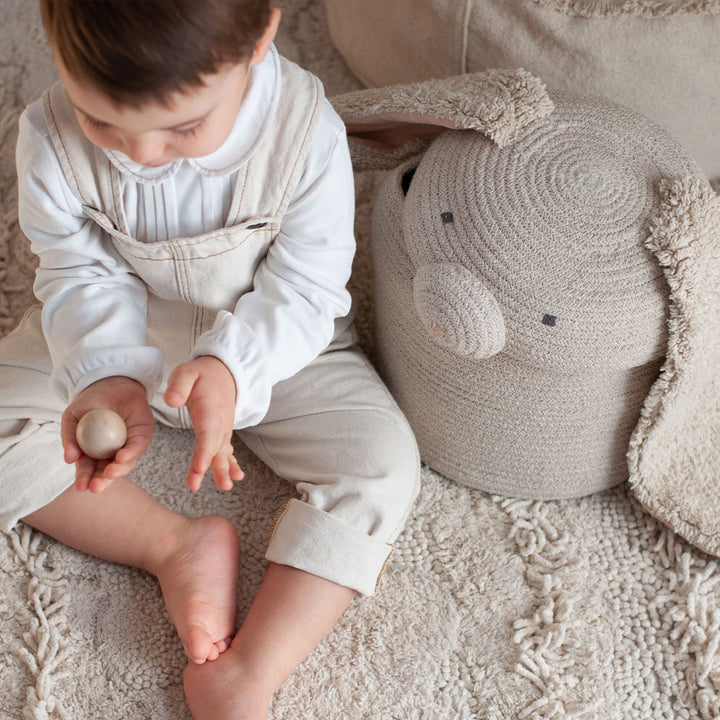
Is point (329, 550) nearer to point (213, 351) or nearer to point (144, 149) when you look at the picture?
point (213, 351)

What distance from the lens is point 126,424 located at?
0.72m

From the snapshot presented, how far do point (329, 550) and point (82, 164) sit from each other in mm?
410

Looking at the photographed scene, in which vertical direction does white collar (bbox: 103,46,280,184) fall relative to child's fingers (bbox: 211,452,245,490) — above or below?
above

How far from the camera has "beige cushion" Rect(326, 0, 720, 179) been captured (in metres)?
0.97

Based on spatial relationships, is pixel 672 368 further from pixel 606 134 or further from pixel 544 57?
pixel 544 57

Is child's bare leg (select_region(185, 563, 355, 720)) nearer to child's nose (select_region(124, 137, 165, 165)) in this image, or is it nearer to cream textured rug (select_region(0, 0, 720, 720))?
cream textured rug (select_region(0, 0, 720, 720))

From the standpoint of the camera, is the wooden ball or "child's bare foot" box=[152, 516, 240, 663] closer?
the wooden ball

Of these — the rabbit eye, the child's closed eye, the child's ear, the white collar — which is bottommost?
the rabbit eye

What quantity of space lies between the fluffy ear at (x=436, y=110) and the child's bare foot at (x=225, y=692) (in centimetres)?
55

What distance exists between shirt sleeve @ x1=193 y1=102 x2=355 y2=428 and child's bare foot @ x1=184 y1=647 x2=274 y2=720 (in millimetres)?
228

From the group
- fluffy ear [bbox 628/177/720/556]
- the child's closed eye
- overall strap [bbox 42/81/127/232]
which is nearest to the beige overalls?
overall strap [bbox 42/81/127/232]

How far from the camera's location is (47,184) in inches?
29.7

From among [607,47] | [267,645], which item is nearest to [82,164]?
[267,645]

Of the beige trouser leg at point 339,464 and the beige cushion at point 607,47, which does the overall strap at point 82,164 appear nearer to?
the beige trouser leg at point 339,464
